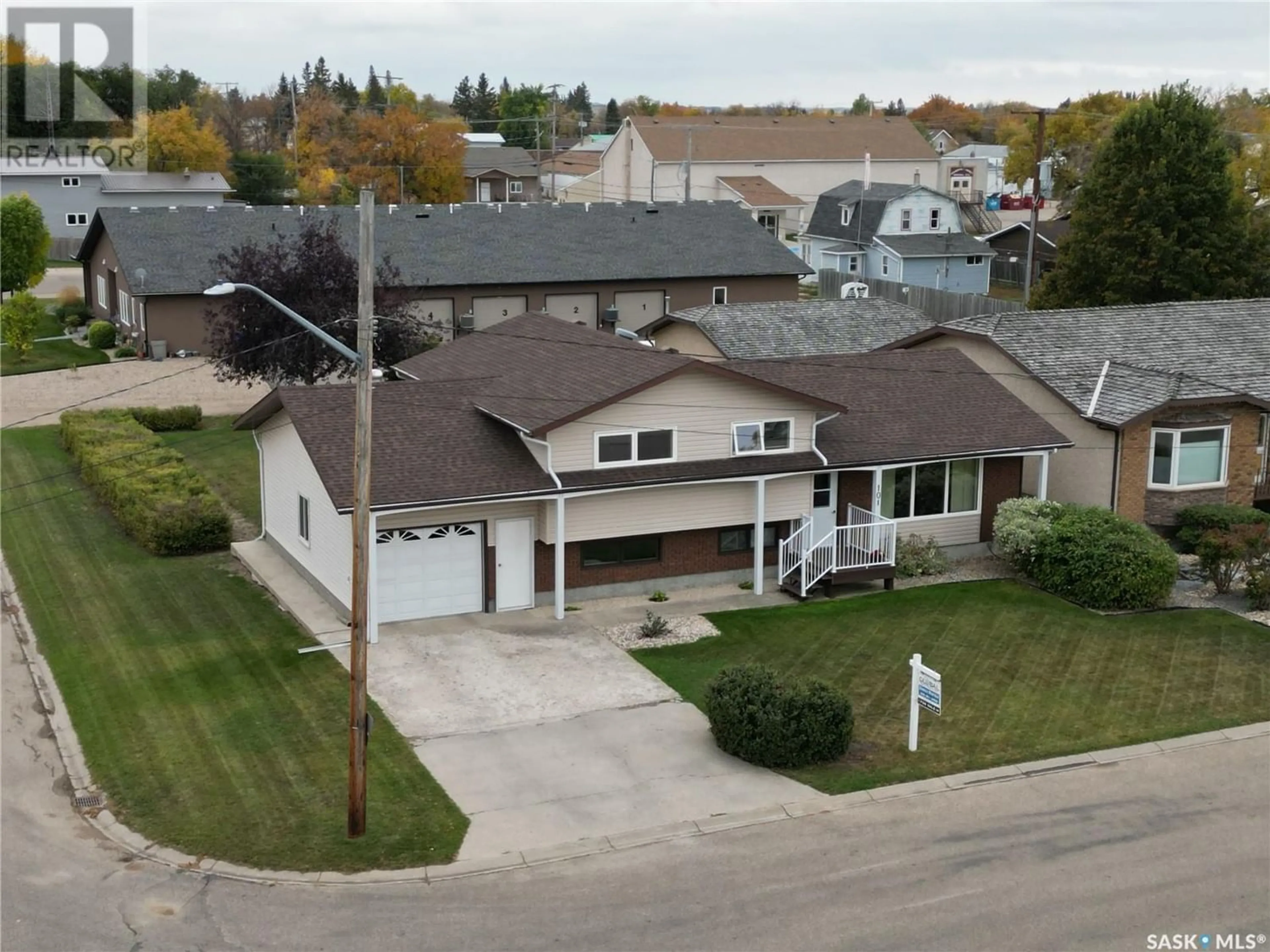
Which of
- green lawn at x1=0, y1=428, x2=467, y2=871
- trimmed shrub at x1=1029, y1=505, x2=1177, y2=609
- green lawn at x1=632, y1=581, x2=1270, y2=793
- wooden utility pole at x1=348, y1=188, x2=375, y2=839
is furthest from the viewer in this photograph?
trimmed shrub at x1=1029, y1=505, x2=1177, y2=609

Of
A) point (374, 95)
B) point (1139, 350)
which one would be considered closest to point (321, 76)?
point (374, 95)

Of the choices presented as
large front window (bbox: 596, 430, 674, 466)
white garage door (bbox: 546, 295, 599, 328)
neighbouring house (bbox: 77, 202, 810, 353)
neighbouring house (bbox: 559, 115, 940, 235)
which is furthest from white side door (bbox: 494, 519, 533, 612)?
neighbouring house (bbox: 559, 115, 940, 235)

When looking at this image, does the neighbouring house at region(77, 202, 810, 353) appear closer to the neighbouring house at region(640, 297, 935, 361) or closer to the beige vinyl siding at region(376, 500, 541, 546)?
the neighbouring house at region(640, 297, 935, 361)

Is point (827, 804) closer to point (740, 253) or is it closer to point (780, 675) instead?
point (780, 675)

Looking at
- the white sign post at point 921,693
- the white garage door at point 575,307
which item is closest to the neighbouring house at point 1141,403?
the white sign post at point 921,693

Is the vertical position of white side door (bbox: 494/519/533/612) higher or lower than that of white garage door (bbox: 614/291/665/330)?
lower

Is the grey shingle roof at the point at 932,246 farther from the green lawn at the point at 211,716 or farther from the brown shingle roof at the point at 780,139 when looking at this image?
the green lawn at the point at 211,716
